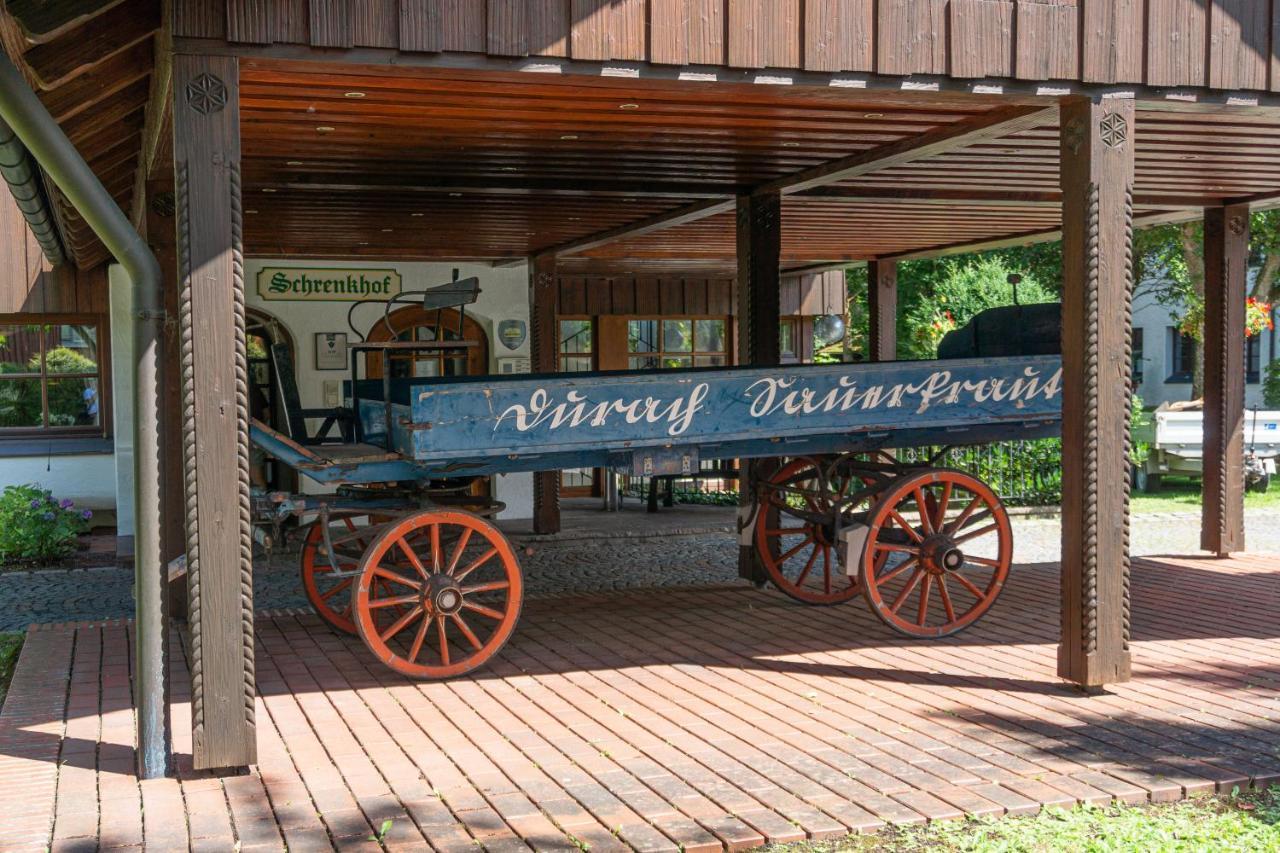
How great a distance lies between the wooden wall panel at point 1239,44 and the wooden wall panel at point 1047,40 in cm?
71

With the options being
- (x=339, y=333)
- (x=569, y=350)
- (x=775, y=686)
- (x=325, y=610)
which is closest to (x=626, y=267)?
(x=569, y=350)

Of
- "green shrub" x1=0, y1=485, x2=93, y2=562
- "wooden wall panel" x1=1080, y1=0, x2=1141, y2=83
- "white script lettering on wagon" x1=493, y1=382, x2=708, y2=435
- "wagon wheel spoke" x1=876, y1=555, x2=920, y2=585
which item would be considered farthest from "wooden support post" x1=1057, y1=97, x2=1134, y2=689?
"green shrub" x1=0, y1=485, x2=93, y2=562

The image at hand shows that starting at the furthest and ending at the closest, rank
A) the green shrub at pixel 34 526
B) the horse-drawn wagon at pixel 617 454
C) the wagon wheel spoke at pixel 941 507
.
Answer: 1. the green shrub at pixel 34 526
2. the wagon wheel spoke at pixel 941 507
3. the horse-drawn wagon at pixel 617 454

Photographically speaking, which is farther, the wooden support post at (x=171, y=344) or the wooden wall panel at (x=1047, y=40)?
the wooden support post at (x=171, y=344)

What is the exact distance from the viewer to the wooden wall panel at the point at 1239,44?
6.17 m

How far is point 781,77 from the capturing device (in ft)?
18.5

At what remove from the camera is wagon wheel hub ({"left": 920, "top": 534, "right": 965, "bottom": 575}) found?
24.6 feet

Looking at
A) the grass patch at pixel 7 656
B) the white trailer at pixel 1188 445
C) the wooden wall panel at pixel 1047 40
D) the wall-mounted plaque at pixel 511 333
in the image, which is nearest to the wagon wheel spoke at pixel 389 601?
the grass patch at pixel 7 656

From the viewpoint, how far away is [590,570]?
1072cm

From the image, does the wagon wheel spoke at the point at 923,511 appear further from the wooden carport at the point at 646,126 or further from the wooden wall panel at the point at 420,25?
the wooden wall panel at the point at 420,25

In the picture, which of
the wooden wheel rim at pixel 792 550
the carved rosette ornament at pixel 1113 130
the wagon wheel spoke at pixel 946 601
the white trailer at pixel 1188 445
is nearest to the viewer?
the carved rosette ornament at pixel 1113 130

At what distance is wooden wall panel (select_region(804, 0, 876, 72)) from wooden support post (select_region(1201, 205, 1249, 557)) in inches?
228

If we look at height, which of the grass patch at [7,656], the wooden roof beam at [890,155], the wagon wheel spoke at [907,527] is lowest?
the grass patch at [7,656]

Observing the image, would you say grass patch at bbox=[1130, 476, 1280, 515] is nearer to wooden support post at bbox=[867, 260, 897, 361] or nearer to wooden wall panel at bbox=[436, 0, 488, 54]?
wooden support post at bbox=[867, 260, 897, 361]
